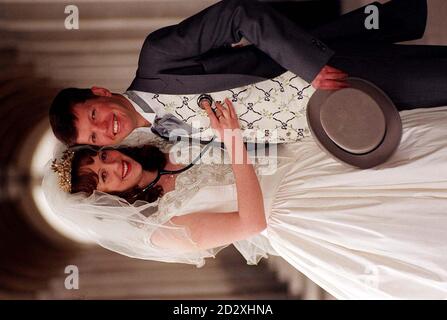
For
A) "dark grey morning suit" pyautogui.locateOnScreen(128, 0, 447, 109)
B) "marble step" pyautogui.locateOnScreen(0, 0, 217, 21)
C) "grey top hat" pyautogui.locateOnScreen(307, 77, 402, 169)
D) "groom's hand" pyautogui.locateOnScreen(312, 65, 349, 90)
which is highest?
"marble step" pyautogui.locateOnScreen(0, 0, 217, 21)

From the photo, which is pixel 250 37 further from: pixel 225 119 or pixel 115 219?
pixel 115 219

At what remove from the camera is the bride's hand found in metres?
1.09

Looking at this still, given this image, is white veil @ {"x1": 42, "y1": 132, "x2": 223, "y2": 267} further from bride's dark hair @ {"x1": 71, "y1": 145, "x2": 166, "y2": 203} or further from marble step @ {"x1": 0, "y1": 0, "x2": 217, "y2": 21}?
marble step @ {"x1": 0, "y1": 0, "x2": 217, "y2": 21}

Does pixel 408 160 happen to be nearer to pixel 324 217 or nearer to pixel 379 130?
pixel 379 130

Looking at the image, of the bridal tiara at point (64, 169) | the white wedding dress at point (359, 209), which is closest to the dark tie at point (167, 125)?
the white wedding dress at point (359, 209)

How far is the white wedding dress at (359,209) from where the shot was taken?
969mm

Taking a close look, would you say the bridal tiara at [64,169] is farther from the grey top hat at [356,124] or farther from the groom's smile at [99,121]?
the grey top hat at [356,124]

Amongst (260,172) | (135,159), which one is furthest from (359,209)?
(135,159)

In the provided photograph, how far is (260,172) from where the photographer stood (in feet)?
3.95

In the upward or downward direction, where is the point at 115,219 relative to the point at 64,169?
downward

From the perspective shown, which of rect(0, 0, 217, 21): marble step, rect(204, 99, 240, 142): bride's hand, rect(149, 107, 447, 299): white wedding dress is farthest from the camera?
rect(0, 0, 217, 21): marble step

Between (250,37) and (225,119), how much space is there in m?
0.20

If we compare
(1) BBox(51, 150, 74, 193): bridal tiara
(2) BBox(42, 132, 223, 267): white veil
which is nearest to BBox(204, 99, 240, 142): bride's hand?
(2) BBox(42, 132, 223, 267): white veil
